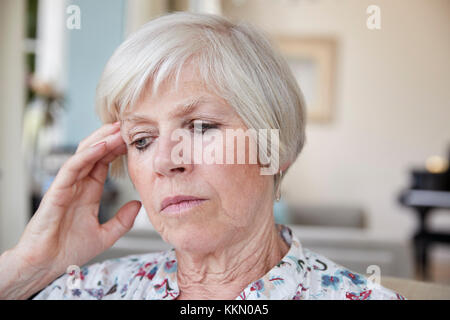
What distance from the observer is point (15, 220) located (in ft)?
7.85

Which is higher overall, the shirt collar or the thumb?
the thumb

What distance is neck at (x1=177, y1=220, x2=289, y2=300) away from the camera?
2.94 feet

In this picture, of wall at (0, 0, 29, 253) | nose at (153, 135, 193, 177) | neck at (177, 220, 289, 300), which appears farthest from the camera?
wall at (0, 0, 29, 253)

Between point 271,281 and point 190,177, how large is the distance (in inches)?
9.3

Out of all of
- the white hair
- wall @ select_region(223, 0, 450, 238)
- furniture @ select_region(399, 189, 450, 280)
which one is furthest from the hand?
wall @ select_region(223, 0, 450, 238)

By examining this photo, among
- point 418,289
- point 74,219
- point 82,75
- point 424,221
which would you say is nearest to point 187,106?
point 74,219

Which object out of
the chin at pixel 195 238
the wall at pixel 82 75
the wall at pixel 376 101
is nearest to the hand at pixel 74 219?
the chin at pixel 195 238

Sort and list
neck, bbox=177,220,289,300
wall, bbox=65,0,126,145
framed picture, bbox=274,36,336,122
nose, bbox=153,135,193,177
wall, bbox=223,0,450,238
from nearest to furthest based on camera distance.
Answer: nose, bbox=153,135,193,177
neck, bbox=177,220,289,300
wall, bbox=65,0,126,145
wall, bbox=223,0,450,238
framed picture, bbox=274,36,336,122

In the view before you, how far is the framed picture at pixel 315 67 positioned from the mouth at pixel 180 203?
4.85m

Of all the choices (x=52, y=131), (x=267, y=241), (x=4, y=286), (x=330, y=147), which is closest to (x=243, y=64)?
(x=267, y=241)

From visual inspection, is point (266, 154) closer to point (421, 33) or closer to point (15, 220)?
point (15, 220)

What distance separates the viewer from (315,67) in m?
5.54

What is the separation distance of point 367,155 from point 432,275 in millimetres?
1490

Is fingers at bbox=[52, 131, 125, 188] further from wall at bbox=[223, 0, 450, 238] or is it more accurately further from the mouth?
wall at bbox=[223, 0, 450, 238]
